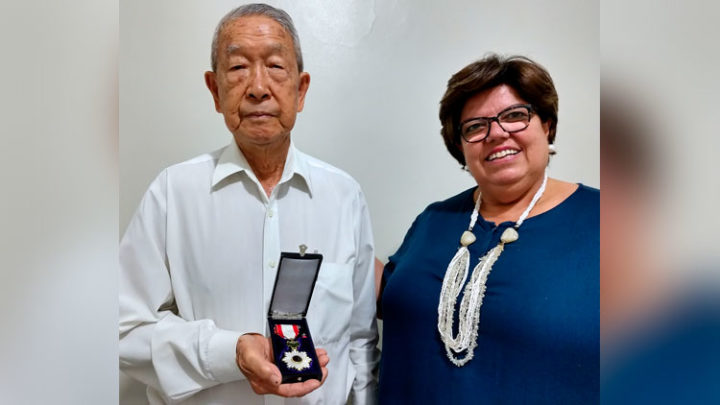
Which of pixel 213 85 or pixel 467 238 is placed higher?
pixel 213 85

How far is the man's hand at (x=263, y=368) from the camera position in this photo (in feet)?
2.38

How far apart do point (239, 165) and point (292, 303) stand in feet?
0.68

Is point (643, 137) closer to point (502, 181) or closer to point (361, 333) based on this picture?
point (502, 181)

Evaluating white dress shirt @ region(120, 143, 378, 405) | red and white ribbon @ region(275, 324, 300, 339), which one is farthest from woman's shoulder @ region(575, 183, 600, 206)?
red and white ribbon @ region(275, 324, 300, 339)

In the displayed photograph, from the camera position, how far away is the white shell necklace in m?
0.76

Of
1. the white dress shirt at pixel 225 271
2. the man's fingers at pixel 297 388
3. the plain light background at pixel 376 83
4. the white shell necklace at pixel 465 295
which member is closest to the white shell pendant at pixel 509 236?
the white shell necklace at pixel 465 295

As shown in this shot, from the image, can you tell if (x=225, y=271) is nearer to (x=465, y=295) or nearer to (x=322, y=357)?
(x=322, y=357)

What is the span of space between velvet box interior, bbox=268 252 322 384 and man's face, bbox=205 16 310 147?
6.8 inches

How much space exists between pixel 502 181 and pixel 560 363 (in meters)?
0.24

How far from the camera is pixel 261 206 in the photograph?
822mm

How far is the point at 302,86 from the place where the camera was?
81cm

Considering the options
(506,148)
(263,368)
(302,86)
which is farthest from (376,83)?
(263,368)

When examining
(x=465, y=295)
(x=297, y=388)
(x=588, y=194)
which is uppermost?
(x=588, y=194)

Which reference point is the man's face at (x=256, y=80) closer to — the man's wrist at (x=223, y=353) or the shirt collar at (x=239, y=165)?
the shirt collar at (x=239, y=165)
